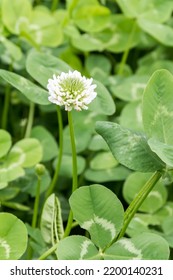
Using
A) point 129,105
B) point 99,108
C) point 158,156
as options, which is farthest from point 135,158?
point 129,105

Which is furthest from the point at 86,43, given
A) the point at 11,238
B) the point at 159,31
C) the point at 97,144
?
the point at 11,238

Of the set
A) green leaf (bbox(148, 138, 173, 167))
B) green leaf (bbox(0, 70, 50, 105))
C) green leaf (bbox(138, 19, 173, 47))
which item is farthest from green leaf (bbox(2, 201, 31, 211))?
green leaf (bbox(138, 19, 173, 47))

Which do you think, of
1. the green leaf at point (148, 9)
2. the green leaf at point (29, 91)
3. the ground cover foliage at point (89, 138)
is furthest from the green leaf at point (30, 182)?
the green leaf at point (148, 9)

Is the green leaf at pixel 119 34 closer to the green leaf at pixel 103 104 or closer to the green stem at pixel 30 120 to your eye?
the green stem at pixel 30 120

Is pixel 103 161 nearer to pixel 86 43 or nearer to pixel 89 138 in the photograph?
pixel 89 138

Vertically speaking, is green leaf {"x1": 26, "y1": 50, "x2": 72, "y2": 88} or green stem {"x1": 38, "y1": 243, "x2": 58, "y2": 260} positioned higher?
green leaf {"x1": 26, "y1": 50, "x2": 72, "y2": 88}

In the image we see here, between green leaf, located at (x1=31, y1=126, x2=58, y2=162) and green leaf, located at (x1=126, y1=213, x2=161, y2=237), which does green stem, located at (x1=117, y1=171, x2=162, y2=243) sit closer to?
green leaf, located at (x1=126, y1=213, x2=161, y2=237)

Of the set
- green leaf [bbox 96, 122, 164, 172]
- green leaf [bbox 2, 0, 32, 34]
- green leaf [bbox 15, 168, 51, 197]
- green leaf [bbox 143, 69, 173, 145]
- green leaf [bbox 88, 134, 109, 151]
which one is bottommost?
green leaf [bbox 15, 168, 51, 197]

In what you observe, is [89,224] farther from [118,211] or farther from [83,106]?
[83,106]
